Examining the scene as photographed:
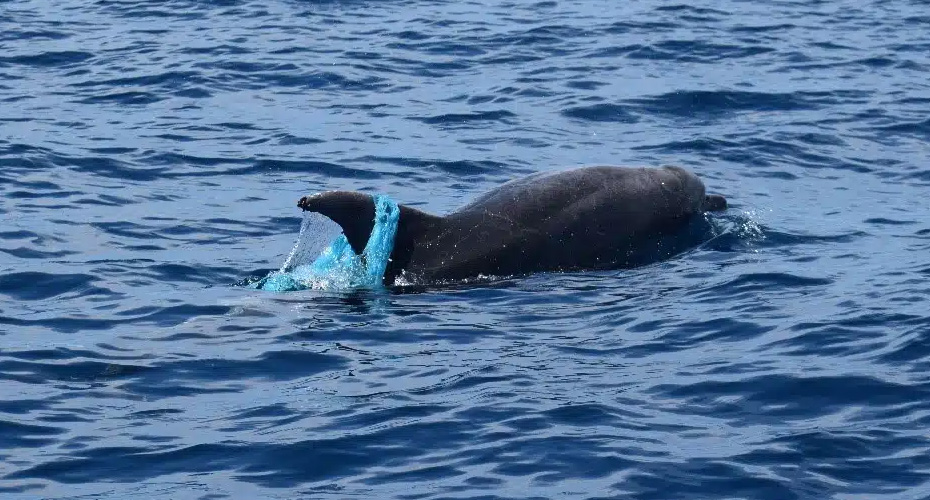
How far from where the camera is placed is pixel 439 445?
11.1 meters

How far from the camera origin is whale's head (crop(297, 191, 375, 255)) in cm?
1502

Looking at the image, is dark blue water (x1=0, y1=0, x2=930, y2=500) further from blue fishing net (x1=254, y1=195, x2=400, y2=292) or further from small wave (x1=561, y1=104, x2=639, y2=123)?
blue fishing net (x1=254, y1=195, x2=400, y2=292)

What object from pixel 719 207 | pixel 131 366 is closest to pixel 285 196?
pixel 719 207

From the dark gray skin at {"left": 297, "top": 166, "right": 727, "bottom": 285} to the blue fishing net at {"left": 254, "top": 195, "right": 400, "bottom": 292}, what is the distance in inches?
5.0

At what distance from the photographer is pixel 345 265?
16.2 m

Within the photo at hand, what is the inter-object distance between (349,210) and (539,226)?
2485 mm

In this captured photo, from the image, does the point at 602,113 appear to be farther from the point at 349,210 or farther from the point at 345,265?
the point at 349,210

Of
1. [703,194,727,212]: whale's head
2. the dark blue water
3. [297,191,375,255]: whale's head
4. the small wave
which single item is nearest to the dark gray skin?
[297,191,375,255]: whale's head

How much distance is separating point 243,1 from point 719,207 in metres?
20.0

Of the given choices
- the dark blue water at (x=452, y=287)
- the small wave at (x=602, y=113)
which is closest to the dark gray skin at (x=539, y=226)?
the dark blue water at (x=452, y=287)

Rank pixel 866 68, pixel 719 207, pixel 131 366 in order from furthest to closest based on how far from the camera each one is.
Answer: pixel 866 68 < pixel 719 207 < pixel 131 366

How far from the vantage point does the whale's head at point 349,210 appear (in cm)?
1502

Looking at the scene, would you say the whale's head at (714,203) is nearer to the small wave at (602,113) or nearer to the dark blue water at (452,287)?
the dark blue water at (452,287)

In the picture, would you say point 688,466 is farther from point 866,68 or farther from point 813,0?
point 813,0
